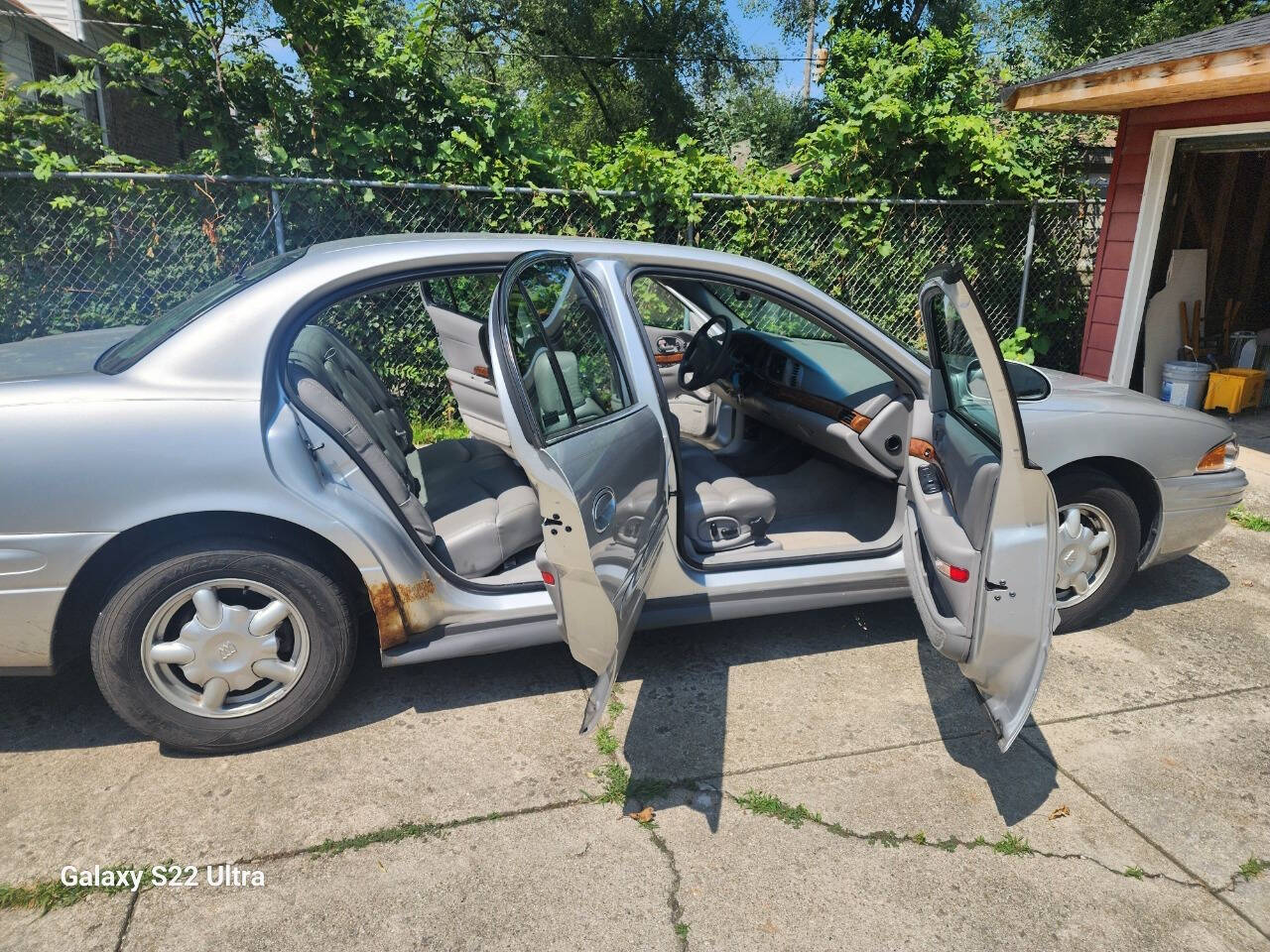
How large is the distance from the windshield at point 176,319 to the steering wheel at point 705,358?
184 cm

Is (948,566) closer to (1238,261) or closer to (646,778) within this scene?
(646,778)

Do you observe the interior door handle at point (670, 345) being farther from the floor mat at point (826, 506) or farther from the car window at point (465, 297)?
the floor mat at point (826, 506)

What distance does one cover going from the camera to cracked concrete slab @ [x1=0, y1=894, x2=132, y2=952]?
2197mm

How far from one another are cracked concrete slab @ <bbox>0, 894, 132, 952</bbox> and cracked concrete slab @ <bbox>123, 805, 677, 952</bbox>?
2.3 inches

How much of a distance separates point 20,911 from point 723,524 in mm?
2523

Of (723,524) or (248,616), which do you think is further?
(723,524)

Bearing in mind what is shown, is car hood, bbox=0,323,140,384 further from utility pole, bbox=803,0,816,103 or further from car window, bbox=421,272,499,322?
utility pole, bbox=803,0,816,103

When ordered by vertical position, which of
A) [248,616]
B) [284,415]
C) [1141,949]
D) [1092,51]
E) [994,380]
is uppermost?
[1092,51]

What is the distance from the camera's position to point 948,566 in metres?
2.90

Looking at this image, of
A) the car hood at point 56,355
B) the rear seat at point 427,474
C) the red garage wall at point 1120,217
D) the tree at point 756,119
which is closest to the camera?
the car hood at point 56,355

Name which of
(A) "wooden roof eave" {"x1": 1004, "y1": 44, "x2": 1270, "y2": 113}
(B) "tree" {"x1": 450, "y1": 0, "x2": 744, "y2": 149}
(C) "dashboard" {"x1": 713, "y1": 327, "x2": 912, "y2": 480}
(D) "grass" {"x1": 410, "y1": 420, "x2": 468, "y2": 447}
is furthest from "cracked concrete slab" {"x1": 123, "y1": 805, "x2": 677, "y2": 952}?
(B) "tree" {"x1": 450, "y1": 0, "x2": 744, "y2": 149}

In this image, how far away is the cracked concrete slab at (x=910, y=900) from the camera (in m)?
2.28

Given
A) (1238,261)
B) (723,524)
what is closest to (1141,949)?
(723,524)

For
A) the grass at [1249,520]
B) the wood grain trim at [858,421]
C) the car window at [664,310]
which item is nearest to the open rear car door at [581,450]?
the wood grain trim at [858,421]
